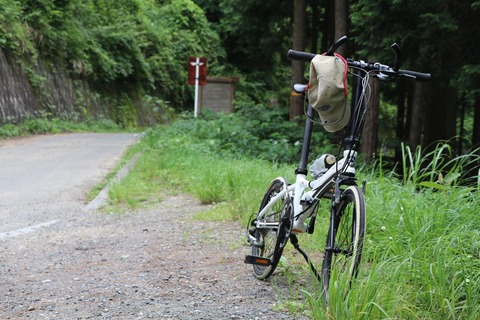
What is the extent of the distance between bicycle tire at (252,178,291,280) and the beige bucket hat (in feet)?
2.41

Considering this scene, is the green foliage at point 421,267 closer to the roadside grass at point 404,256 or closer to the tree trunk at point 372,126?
the roadside grass at point 404,256

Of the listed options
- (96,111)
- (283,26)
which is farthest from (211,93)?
(283,26)

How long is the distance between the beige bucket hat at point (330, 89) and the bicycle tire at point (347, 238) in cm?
42

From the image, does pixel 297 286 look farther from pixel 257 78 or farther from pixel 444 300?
pixel 257 78

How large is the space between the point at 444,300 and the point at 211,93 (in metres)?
22.5

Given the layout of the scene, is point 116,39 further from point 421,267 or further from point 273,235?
point 421,267

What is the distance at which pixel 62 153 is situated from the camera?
524 inches

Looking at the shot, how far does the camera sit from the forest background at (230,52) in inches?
407

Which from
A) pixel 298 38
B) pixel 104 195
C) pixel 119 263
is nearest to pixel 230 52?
pixel 298 38

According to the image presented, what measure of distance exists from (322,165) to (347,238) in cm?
53

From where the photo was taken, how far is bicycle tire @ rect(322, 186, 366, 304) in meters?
2.91

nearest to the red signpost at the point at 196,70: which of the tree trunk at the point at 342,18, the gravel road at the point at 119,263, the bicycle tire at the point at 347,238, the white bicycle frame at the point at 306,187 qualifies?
the tree trunk at the point at 342,18

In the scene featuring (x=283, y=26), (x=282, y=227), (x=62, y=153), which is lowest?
(x=62, y=153)

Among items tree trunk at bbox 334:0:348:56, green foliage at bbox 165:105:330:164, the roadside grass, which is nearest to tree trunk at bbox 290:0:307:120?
green foliage at bbox 165:105:330:164
